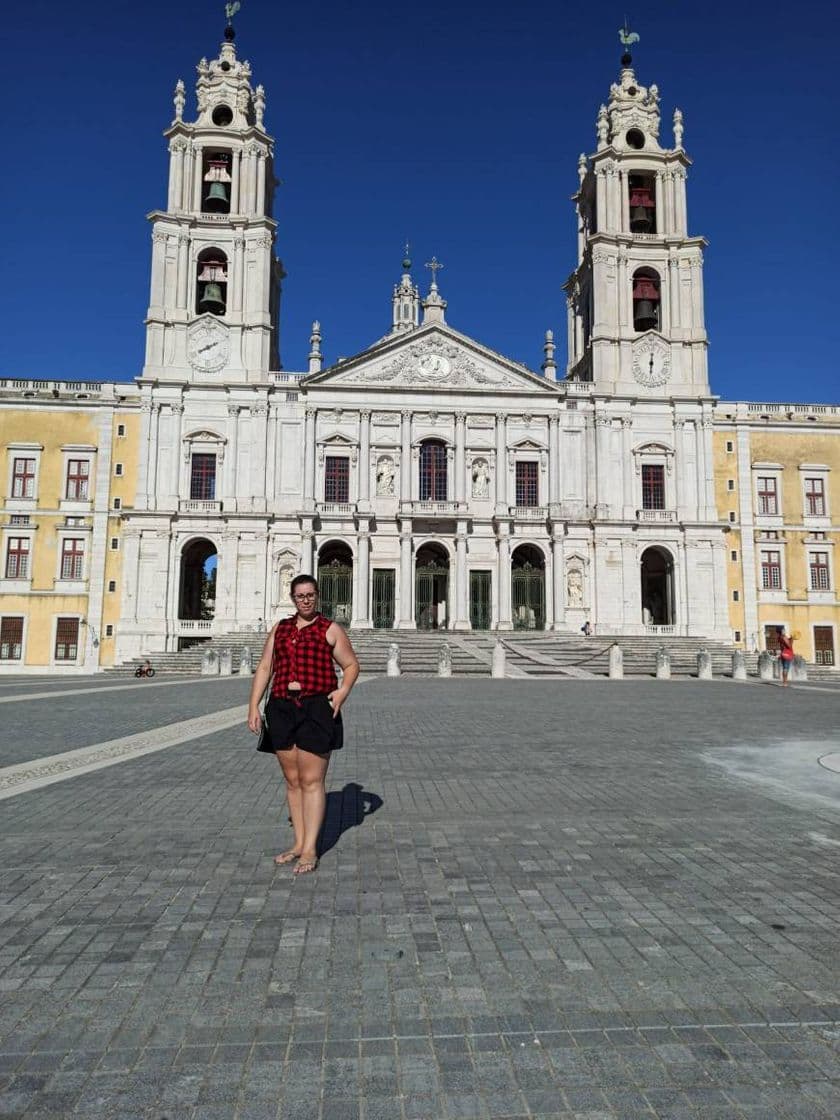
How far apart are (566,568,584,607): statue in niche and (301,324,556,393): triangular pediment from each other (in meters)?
9.71

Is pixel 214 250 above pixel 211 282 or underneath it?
above

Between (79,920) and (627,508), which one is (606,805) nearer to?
(79,920)

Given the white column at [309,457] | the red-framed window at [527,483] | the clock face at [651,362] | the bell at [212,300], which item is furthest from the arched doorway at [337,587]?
the clock face at [651,362]

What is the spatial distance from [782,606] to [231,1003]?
4037 centimetres

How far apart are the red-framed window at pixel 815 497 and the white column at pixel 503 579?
53.3 ft

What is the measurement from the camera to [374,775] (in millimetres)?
7637

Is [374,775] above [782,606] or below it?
below

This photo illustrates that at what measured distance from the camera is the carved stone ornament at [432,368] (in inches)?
1535

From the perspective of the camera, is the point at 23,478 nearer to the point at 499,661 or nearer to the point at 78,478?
the point at 78,478

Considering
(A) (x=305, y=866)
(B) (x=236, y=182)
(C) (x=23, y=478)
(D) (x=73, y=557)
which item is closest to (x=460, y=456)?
(B) (x=236, y=182)

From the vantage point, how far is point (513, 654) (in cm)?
3105

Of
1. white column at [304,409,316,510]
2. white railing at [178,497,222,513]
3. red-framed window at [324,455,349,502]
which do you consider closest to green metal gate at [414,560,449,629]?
red-framed window at [324,455,349,502]

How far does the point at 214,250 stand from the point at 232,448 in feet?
36.3

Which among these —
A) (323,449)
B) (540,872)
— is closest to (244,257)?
(323,449)
